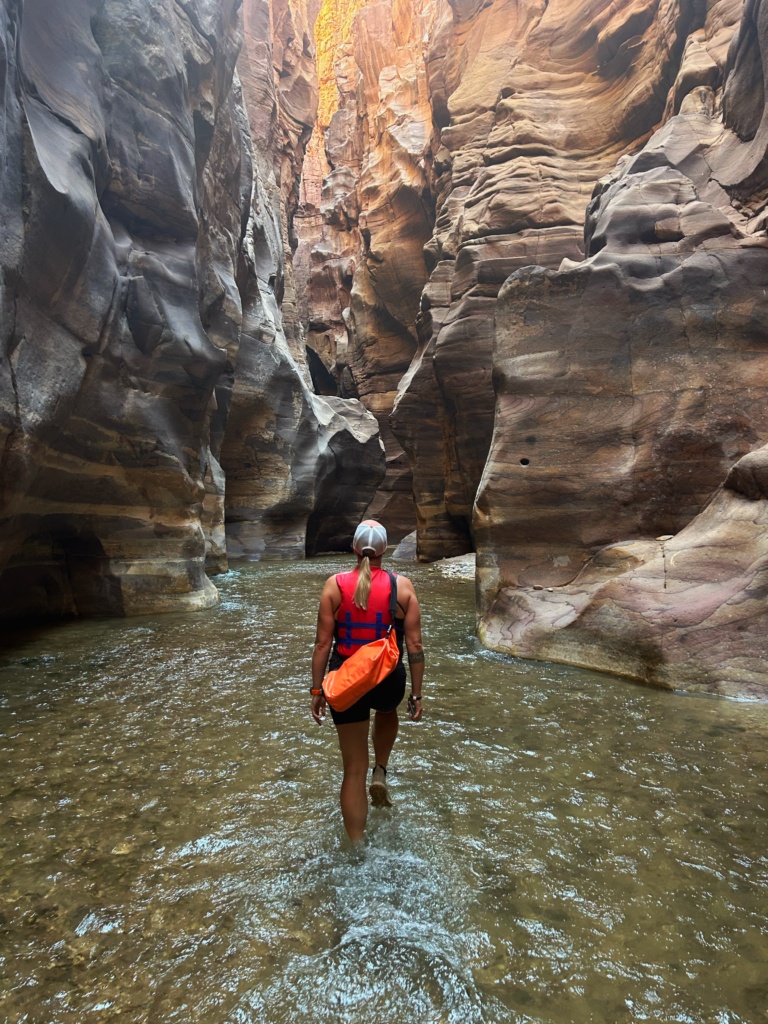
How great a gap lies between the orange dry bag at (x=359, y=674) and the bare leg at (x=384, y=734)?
538 mm

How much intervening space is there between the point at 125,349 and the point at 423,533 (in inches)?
505

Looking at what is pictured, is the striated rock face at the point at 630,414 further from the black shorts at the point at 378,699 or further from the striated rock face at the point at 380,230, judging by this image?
→ the striated rock face at the point at 380,230

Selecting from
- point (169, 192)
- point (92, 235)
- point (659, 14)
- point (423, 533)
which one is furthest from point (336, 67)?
point (92, 235)

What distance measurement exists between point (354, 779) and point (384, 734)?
0.42 m

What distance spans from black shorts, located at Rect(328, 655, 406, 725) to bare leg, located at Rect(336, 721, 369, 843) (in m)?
0.05

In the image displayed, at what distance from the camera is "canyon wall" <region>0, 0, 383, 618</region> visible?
270 inches

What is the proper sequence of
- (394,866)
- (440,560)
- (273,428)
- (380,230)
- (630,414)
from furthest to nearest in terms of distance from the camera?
(380,230), (273,428), (440,560), (630,414), (394,866)

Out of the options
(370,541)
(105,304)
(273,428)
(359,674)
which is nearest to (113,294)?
(105,304)

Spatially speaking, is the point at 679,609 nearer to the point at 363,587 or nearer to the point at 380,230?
the point at 363,587

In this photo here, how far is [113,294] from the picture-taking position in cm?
902

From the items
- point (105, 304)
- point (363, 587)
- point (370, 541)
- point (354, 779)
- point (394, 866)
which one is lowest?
point (394, 866)

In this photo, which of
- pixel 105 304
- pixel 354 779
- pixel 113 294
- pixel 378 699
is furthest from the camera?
pixel 113 294

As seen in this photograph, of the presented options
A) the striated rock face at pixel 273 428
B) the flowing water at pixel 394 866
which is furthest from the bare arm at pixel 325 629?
the striated rock face at pixel 273 428

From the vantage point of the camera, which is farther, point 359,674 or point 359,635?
point 359,635
